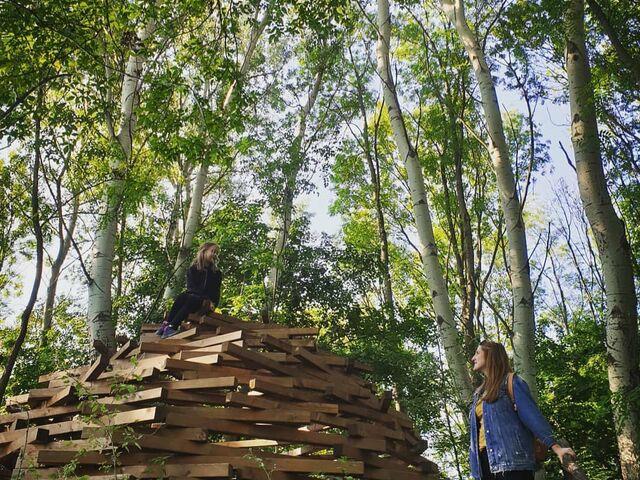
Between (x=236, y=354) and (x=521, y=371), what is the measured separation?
12.2ft

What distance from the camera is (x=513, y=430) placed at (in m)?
3.52

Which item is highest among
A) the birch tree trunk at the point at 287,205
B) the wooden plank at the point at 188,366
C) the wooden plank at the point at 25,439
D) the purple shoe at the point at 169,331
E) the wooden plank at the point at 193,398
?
the birch tree trunk at the point at 287,205

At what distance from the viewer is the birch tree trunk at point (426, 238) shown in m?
8.03

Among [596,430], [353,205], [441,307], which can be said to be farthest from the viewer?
[353,205]

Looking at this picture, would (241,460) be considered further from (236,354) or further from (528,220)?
(528,220)

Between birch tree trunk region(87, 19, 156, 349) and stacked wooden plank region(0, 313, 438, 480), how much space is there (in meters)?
1.76

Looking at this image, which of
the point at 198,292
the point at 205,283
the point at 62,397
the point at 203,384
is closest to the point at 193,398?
the point at 203,384

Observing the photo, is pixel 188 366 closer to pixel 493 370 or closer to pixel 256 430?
pixel 256 430

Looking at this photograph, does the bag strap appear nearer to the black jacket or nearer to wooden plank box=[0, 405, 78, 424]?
wooden plank box=[0, 405, 78, 424]

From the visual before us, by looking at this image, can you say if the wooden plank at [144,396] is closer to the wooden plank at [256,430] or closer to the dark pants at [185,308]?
the wooden plank at [256,430]

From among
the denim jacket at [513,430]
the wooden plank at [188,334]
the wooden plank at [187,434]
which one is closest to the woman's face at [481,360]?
the denim jacket at [513,430]

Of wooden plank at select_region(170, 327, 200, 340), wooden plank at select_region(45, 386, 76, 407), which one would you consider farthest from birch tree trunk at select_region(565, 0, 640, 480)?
wooden plank at select_region(45, 386, 76, 407)

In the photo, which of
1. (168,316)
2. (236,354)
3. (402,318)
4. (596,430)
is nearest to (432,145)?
(402,318)

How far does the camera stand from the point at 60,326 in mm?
14727
